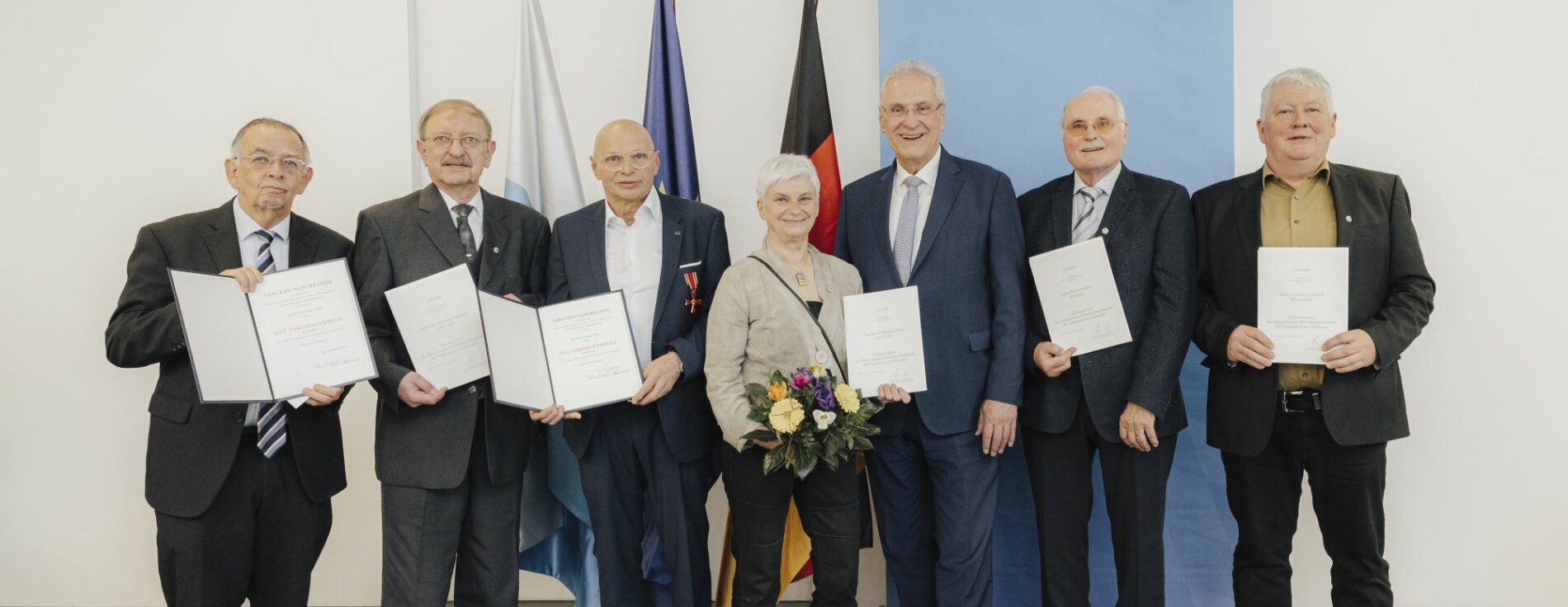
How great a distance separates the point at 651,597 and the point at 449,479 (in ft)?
2.86

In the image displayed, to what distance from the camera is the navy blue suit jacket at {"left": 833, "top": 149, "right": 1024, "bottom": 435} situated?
2.97 m

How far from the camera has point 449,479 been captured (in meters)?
2.88

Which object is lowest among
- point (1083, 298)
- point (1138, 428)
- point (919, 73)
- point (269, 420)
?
point (1138, 428)

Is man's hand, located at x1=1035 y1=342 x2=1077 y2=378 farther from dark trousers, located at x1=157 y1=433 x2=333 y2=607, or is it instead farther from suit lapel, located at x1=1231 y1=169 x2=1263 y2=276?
dark trousers, located at x1=157 y1=433 x2=333 y2=607

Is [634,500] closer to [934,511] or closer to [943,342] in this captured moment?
[934,511]

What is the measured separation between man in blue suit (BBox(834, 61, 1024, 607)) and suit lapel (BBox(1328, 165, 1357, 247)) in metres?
0.97

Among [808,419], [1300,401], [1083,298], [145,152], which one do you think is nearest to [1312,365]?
[1300,401]

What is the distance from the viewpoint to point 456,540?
9.78 feet

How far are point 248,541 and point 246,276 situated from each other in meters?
0.82

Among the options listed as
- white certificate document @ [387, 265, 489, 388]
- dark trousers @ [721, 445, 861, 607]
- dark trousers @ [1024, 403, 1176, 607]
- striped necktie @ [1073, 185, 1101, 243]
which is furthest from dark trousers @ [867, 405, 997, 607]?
white certificate document @ [387, 265, 489, 388]

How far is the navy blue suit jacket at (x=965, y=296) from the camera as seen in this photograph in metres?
2.97

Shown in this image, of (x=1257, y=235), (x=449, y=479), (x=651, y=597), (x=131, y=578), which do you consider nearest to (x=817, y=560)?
(x=651, y=597)

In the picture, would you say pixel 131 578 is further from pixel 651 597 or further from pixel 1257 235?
pixel 1257 235

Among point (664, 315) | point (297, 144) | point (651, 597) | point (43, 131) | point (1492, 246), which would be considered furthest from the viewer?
point (43, 131)
